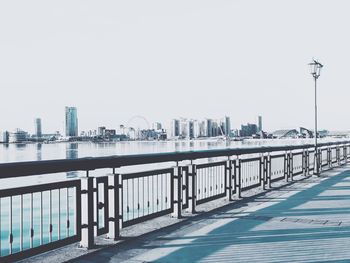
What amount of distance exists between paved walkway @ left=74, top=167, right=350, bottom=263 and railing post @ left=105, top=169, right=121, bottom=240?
0.35m

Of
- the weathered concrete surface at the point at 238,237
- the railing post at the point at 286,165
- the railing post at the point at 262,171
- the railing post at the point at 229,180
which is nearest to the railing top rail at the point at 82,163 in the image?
the weathered concrete surface at the point at 238,237

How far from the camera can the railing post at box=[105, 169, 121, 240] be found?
6.80 metres

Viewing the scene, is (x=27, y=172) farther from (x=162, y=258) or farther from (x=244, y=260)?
(x=244, y=260)

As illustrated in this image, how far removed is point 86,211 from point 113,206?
0.61 m

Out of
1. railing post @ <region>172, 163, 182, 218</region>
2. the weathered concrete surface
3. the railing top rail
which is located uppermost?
the railing top rail

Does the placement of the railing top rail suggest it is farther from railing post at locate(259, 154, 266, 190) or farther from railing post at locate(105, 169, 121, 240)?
railing post at locate(259, 154, 266, 190)

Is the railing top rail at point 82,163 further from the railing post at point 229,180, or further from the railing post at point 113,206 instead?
the railing post at point 229,180

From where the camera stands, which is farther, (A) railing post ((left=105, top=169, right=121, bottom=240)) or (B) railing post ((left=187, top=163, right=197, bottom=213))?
(B) railing post ((left=187, top=163, right=197, bottom=213))

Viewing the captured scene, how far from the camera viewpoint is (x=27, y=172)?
5277mm

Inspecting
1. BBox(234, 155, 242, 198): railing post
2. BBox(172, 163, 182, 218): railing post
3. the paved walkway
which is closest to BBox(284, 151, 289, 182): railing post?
BBox(234, 155, 242, 198): railing post

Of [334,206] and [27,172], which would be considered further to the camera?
[334,206]

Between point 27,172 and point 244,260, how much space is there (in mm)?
2996

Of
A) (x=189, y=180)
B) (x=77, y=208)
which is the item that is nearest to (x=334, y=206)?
(x=189, y=180)

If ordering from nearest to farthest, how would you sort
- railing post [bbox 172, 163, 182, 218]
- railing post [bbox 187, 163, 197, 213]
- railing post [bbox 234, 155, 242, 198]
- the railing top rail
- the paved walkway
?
the railing top rail
the paved walkway
railing post [bbox 172, 163, 182, 218]
railing post [bbox 187, 163, 197, 213]
railing post [bbox 234, 155, 242, 198]
